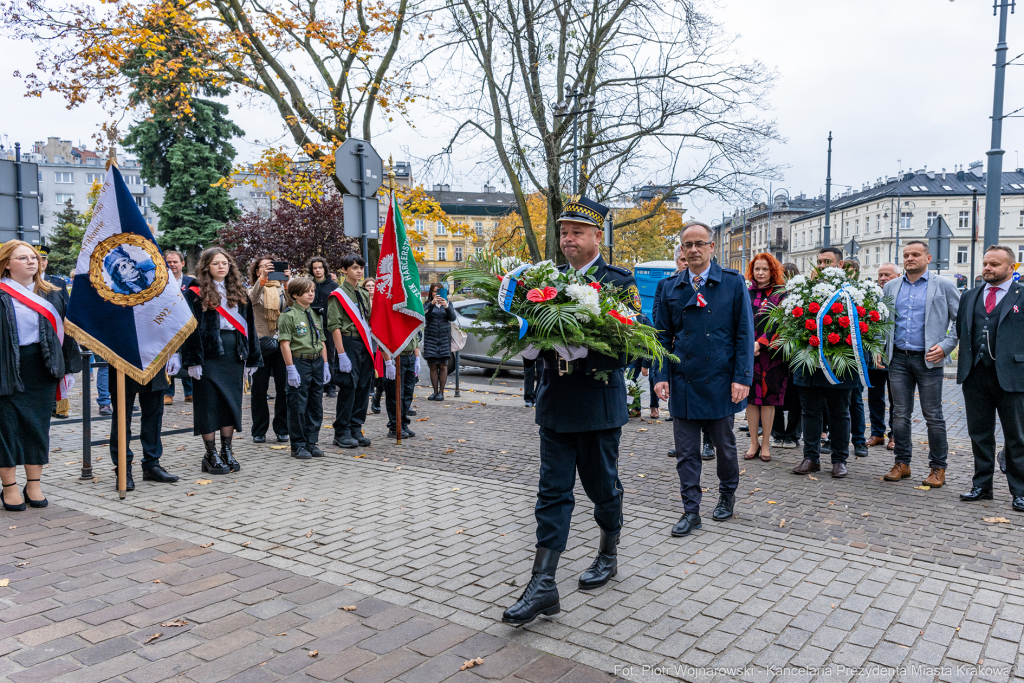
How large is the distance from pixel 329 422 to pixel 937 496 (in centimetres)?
761

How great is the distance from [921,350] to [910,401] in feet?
1.76

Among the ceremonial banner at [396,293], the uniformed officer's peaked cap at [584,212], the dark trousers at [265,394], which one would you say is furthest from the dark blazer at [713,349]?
the dark trousers at [265,394]

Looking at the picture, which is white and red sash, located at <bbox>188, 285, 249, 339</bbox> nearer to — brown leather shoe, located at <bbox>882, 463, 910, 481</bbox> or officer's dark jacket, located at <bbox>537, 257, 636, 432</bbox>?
officer's dark jacket, located at <bbox>537, 257, 636, 432</bbox>

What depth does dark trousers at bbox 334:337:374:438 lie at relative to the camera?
861 centimetres

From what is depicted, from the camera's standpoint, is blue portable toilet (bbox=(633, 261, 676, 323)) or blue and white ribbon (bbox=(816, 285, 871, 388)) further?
blue portable toilet (bbox=(633, 261, 676, 323))

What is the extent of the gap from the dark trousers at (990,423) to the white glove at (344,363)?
20.4 ft

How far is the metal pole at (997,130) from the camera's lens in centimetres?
1445

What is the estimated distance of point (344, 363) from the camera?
27.5 feet

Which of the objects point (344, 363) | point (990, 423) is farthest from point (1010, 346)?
point (344, 363)

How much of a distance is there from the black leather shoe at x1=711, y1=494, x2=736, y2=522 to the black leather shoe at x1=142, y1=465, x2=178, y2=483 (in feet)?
16.2

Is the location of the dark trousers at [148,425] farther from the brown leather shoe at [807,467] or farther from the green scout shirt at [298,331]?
the brown leather shoe at [807,467]

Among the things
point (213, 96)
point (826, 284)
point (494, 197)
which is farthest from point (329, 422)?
point (494, 197)

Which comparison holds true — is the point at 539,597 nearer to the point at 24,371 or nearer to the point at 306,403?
the point at 24,371

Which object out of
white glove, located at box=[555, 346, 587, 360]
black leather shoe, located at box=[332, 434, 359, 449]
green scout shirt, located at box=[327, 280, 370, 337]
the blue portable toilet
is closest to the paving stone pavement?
black leather shoe, located at box=[332, 434, 359, 449]
